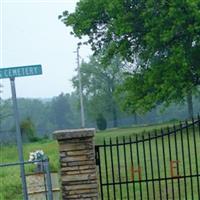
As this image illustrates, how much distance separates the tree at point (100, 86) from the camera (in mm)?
74750

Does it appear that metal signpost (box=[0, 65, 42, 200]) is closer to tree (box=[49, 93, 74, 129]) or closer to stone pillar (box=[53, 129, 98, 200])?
stone pillar (box=[53, 129, 98, 200])

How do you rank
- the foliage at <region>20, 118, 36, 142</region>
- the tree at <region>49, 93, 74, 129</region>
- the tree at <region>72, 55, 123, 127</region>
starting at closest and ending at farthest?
the foliage at <region>20, 118, 36, 142</region>, the tree at <region>72, 55, 123, 127</region>, the tree at <region>49, 93, 74, 129</region>

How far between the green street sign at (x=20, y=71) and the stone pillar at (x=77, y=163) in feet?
2.97

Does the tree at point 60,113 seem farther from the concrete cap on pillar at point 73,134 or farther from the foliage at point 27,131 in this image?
the concrete cap on pillar at point 73,134

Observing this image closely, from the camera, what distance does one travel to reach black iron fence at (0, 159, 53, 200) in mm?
8219

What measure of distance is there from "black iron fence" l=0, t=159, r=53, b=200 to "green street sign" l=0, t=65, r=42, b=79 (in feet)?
3.93

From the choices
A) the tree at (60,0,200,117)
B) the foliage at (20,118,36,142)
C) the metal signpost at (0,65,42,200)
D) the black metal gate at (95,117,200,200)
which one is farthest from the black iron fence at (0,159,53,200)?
the foliage at (20,118,36,142)

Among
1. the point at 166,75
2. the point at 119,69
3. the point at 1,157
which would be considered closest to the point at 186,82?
the point at 166,75

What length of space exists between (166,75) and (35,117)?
67.6m

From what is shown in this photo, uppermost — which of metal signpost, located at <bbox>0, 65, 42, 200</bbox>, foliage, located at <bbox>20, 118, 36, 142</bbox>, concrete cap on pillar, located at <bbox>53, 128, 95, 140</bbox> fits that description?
metal signpost, located at <bbox>0, 65, 42, 200</bbox>

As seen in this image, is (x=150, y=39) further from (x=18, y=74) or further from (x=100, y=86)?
(x=100, y=86)

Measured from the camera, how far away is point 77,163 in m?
7.85


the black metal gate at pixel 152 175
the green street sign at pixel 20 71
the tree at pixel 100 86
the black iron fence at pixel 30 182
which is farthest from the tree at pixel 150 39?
the tree at pixel 100 86

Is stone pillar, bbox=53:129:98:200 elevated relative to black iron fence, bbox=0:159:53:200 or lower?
elevated
